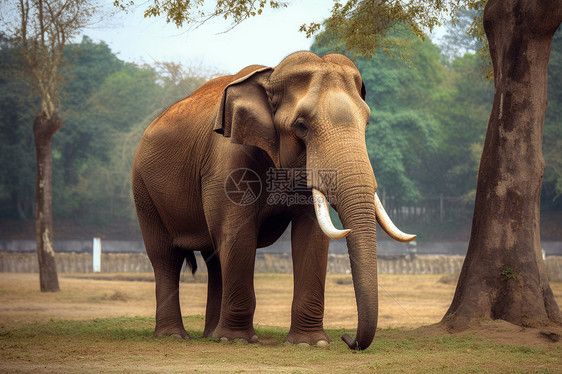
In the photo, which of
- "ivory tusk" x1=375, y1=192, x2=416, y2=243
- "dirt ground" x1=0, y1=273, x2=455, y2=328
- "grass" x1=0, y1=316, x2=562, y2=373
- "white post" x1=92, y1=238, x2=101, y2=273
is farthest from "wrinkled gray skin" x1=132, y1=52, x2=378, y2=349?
"white post" x1=92, y1=238, x2=101, y2=273

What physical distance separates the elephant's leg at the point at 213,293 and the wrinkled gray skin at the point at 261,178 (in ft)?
0.05

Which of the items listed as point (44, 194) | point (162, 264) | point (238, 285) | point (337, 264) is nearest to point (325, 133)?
point (238, 285)

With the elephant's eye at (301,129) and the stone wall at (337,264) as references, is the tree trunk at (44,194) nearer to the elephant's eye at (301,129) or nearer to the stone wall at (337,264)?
the stone wall at (337,264)

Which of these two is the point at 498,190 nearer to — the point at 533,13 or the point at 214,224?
the point at 533,13

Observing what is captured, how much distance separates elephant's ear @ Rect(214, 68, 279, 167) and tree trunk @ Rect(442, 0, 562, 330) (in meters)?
3.39

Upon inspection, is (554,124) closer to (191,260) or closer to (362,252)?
(191,260)

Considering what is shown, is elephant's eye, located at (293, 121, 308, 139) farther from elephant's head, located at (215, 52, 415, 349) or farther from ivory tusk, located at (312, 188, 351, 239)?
ivory tusk, located at (312, 188, 351, 239)

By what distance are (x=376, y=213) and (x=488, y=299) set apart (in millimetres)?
3160

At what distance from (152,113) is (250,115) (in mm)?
36539

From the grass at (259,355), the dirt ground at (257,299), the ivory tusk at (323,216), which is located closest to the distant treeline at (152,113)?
the dirt ground at (257,299)

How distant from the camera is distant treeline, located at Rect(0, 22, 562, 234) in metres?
43.0

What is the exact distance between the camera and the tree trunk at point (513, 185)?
32.1 ft

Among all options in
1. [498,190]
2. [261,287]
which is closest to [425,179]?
[261,287]

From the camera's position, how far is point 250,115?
8.26 meters
